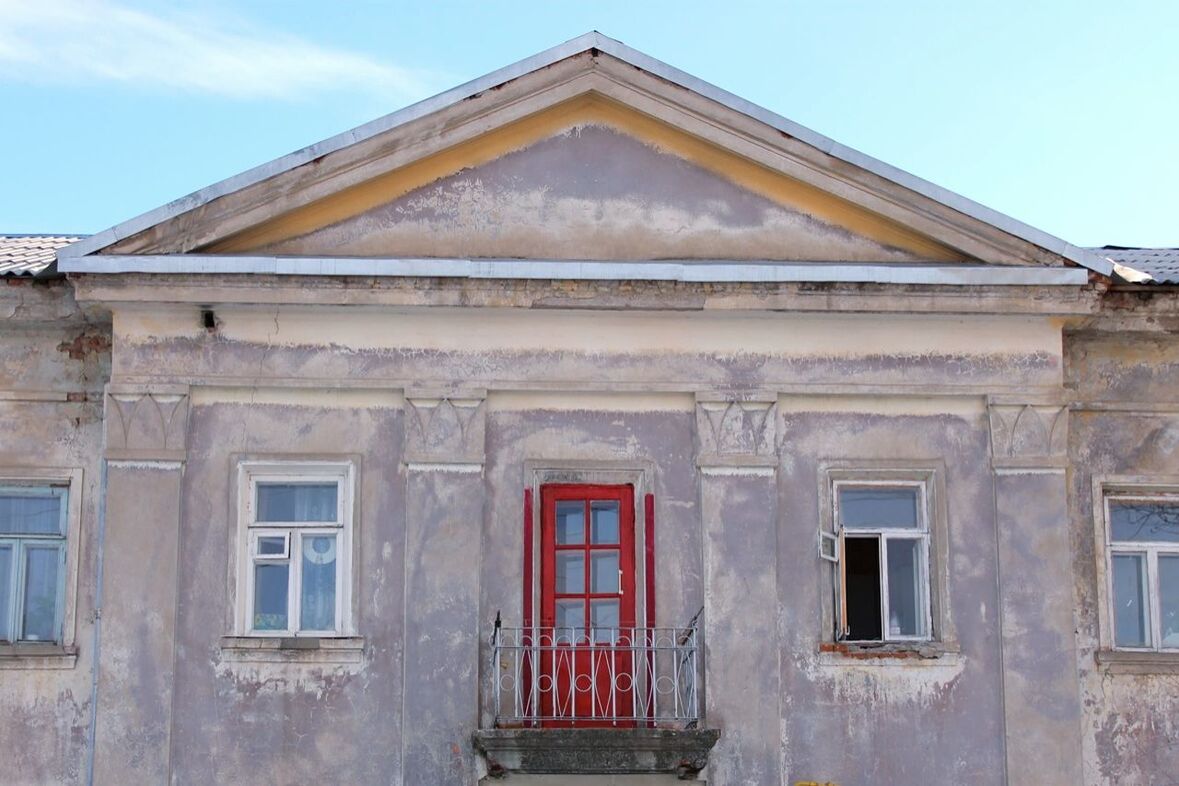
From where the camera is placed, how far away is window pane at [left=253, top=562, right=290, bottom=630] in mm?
12758

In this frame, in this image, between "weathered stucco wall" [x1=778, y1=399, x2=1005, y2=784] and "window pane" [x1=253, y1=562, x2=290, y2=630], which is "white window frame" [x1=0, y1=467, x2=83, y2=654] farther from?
"weathered stucco wall" [x1=778, y1=399, x2=1005, y2=784]

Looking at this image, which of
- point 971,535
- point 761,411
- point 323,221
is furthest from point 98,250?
point 971,535

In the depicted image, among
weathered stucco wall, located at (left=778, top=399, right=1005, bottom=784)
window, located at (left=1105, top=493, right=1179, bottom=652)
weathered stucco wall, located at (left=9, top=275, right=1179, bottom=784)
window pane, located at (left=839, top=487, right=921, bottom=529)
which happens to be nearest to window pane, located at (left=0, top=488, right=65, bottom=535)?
weathered stucco wall, located at (left=9, top=275, right=1179, bottom=784)

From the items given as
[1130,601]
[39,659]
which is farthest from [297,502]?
[1130,601]

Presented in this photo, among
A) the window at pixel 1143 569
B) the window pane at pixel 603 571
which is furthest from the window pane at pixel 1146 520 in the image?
the window pane at pixel 603 571

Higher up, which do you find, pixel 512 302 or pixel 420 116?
pixel 420 116

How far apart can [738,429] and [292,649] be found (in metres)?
3.54

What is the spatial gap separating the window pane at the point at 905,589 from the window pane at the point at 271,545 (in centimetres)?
440

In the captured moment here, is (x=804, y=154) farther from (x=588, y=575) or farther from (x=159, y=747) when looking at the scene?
(x=159, y=747)

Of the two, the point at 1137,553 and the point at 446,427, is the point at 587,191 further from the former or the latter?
the point at 1137,553

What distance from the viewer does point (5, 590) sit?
43.5ft

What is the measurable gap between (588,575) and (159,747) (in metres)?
3.22

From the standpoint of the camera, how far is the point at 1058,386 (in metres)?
13.1

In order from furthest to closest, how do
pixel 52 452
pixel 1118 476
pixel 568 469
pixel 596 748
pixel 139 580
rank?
pixel 1118 476
pixel 52 452
pixel 568 469
pixel 139 580
pixel 596 748
